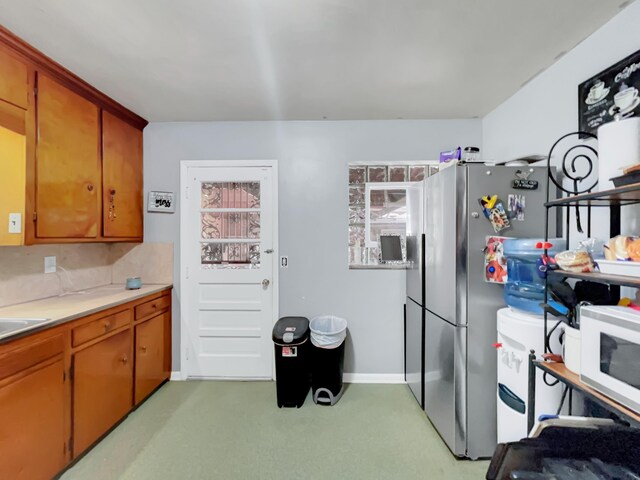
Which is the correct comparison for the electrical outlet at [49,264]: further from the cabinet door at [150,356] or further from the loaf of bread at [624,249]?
the loaf of bread at [624,249]

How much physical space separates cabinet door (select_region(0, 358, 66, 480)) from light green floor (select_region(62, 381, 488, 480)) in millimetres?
235

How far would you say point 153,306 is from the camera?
248 cm

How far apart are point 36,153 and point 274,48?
1.63 metres

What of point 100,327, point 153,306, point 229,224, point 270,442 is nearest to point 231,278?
point 229,224

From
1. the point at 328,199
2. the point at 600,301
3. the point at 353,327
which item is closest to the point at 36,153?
the point at 328,199

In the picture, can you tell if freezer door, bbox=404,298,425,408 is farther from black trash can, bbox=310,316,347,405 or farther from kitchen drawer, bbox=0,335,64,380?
kitchen drawer, bbox=0,335,64,380

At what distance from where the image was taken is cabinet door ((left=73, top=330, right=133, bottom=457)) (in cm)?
175

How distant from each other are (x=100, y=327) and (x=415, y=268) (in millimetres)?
2357

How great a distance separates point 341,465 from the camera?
174cm

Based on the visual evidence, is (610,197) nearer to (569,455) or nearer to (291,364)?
(569,455)

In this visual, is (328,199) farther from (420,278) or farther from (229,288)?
(229,288)

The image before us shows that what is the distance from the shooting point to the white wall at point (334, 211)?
2.69 m

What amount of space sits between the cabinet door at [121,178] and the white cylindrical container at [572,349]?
10.2 feet

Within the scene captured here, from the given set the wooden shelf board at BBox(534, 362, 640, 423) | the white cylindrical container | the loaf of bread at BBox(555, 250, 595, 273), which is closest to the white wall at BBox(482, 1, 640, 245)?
the loaf of bread at BBox(555, 250, 595, 273)
